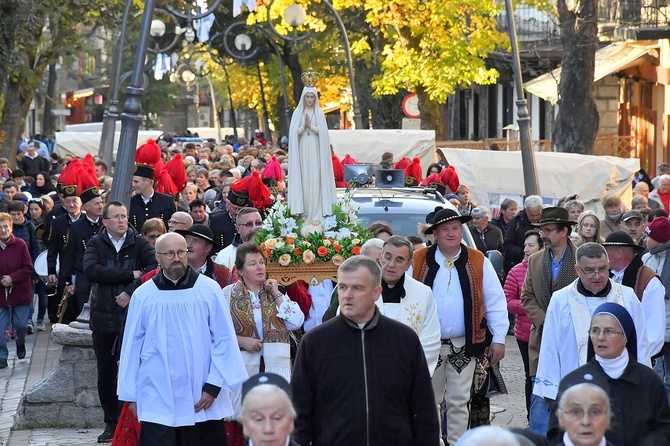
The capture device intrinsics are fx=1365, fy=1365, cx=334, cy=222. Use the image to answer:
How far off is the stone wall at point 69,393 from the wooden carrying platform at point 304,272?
73.9 inches

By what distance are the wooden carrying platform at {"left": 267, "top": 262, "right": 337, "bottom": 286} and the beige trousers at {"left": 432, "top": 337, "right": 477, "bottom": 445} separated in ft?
4.35

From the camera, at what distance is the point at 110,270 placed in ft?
34.4

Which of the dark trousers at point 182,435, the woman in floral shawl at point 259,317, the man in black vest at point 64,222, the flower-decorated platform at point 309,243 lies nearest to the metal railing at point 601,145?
the man in black vest at point 64,222

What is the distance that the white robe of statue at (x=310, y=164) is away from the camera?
11.4 meters

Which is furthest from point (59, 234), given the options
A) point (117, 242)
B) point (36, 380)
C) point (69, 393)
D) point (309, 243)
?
point (309, 243)

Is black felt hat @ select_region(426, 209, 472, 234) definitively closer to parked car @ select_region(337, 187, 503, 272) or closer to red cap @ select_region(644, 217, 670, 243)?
parked car @ select_region(337, 187, 503, 272)

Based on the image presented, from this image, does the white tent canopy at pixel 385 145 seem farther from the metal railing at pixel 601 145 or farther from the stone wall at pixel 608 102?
the stone wall at pixel 608 102

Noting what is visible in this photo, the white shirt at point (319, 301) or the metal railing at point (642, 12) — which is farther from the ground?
the metal railing at point (642, 12)

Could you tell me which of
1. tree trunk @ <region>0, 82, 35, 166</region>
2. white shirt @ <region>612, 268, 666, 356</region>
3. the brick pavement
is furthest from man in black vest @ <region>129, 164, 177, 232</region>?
tree trunk @ <region>0, 82, 35, 166</region>

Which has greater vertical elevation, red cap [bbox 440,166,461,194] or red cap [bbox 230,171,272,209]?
red cap [bbox 230,171,272,209]

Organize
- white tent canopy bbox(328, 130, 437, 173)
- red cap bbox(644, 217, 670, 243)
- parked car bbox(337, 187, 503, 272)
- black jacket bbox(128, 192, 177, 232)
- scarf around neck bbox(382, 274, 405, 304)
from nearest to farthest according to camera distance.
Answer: scarf around neck bbox(382, 274, 405, 304)
red cap bbox(644, 217, 670, 243)
parked car bbox(337, 187, 503, 272)
black jacket bbox(128, 192, 177, 232)
white tent canopy bbox(328, 130, 437, 173)

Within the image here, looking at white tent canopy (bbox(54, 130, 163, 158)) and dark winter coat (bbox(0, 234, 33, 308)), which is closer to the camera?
dark winter coat (bbox(0, 234, 33, 308))

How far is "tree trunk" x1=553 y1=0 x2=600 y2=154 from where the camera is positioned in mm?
24734

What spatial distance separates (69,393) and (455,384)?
347 centimetres
